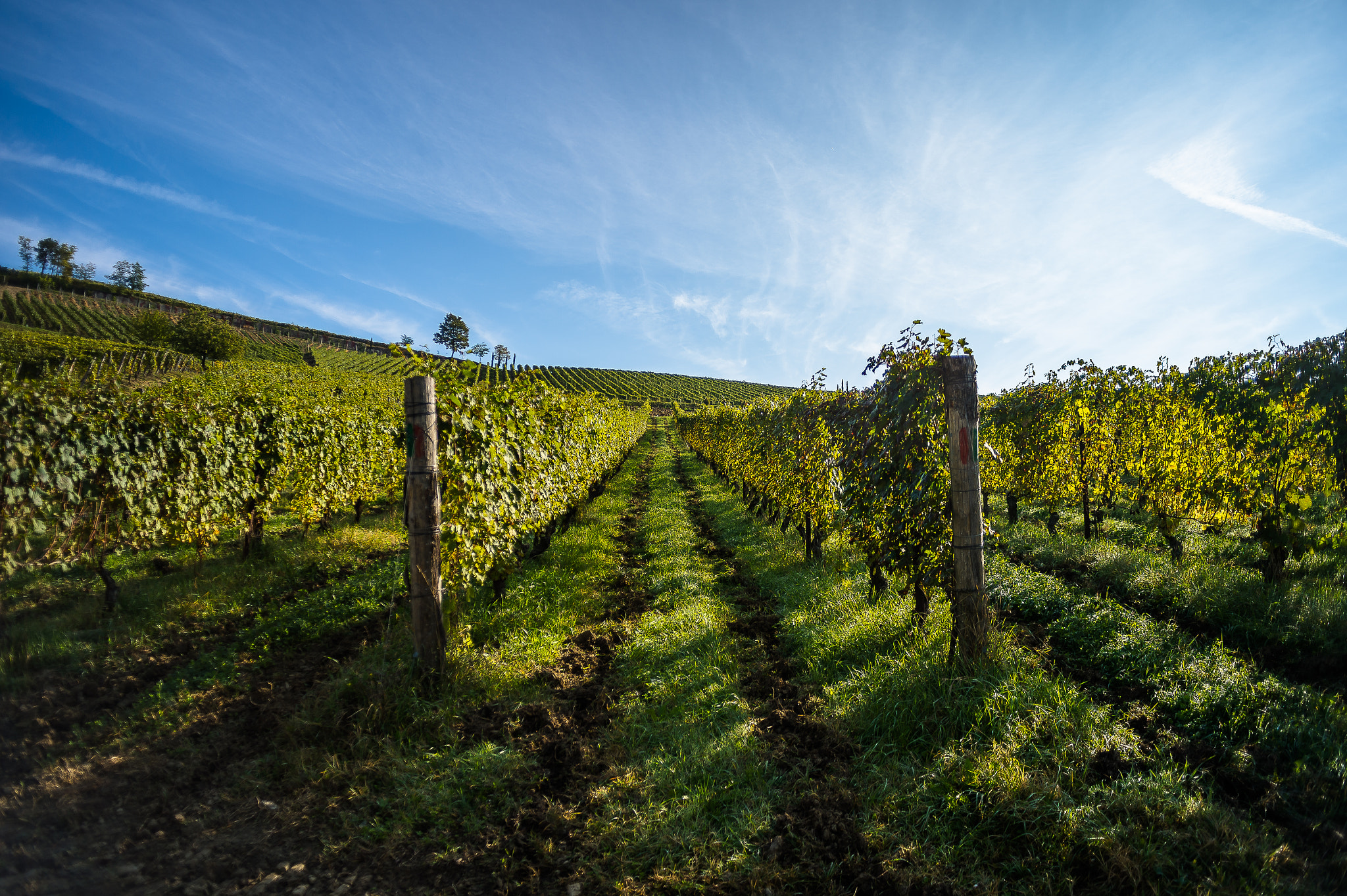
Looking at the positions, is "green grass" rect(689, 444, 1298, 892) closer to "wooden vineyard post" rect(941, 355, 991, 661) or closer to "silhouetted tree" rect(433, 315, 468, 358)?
"wooden vineyard post" rect(941, 355, 991, 661)

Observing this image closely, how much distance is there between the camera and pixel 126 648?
17.4ft

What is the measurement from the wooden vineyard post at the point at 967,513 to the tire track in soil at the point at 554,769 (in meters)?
3.05

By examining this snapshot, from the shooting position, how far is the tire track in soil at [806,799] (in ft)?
8.86

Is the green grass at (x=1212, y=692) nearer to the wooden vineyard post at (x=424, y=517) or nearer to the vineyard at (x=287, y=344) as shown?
the wooden vineyard post at (x=424, y=517)

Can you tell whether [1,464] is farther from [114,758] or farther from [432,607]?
[432,607]

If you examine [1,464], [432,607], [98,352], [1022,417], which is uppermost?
[98,352]

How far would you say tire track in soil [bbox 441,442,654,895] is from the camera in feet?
9.16

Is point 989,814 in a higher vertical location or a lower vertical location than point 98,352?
→ lower

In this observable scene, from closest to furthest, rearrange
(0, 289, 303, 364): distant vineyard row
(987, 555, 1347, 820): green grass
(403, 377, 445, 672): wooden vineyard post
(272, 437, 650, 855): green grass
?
1. (272, 437, 650, 855): green grass
2. (987, 555, 1347, 820): green grass
3. (403, 377, 445, 672): wooden vineyard post
4. (0, 289, 303, 364): distant vineyard row

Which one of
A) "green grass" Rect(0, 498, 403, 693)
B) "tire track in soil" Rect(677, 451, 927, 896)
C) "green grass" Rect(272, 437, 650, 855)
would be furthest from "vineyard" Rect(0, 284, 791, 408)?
"tire track in soil" Rect(677, 451, 927, 896)

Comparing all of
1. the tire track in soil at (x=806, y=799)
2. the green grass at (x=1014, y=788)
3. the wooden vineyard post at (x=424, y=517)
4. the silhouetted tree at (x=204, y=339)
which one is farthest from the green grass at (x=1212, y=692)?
the silhouetted tree at (x=204, y=339)

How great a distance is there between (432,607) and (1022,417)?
13053 millimetres

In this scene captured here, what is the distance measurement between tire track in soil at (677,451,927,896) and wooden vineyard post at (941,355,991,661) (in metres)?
1.43

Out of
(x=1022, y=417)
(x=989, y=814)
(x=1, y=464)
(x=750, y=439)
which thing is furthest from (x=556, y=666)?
(x=1022, y=417)
